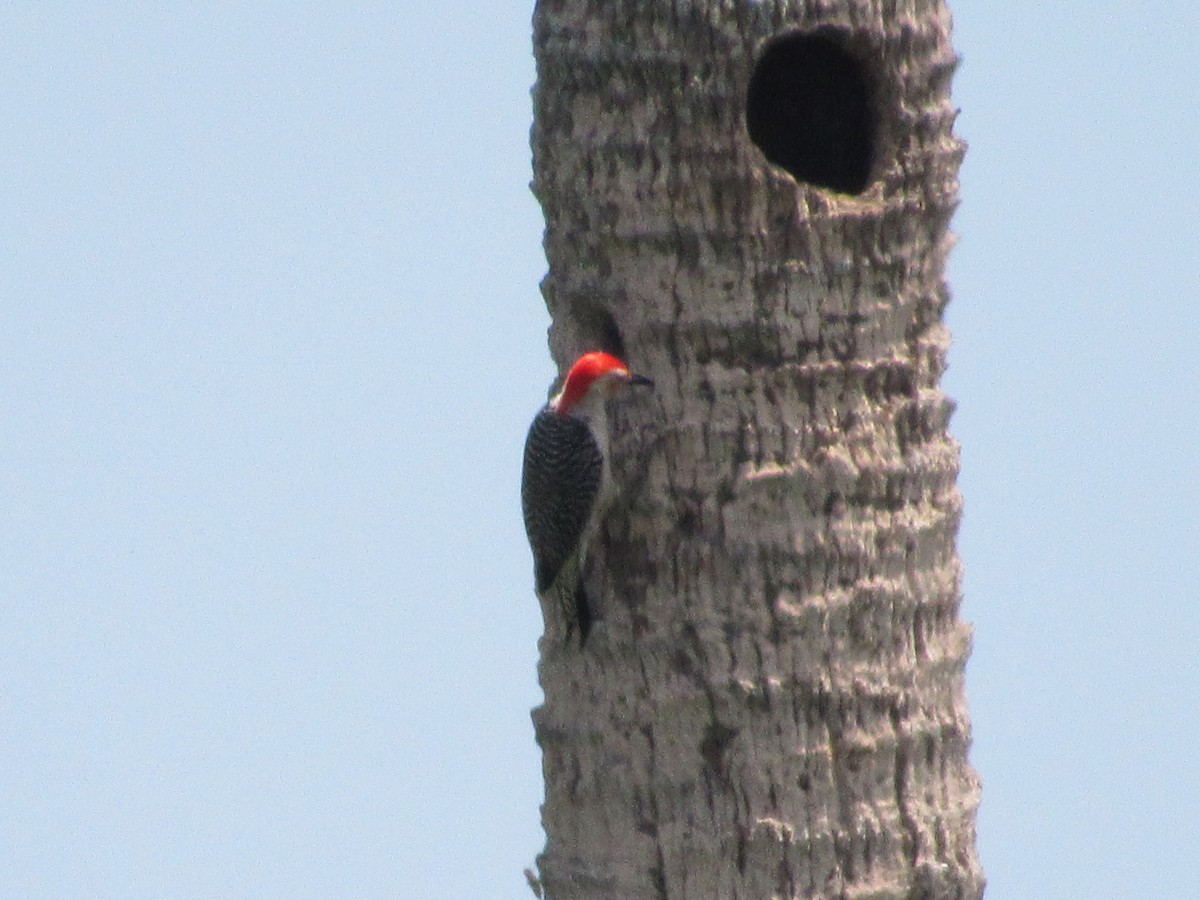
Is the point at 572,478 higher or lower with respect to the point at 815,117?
lower

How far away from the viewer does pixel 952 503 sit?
6234 mm

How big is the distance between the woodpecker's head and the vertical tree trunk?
0.05m

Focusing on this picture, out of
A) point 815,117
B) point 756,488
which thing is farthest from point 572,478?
point 815,117

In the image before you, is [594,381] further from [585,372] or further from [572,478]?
[572,478]

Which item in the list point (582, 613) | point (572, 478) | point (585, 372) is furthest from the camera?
point (572, 478)

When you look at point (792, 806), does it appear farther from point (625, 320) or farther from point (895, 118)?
point (895, 118)

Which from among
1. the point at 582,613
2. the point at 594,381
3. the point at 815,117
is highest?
the point at 815,117

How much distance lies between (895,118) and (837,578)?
1.35 metres

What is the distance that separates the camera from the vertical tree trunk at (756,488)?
5871 millimetres

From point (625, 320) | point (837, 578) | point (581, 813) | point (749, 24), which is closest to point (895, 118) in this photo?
point (749, 24)

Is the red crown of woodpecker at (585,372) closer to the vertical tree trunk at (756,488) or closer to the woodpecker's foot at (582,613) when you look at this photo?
the vertical tree trunk at (756,488)

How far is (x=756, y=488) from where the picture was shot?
5.89 meters

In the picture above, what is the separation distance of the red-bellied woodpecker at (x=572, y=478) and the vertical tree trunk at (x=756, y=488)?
0.08 meters

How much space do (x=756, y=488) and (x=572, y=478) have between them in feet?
2.28
